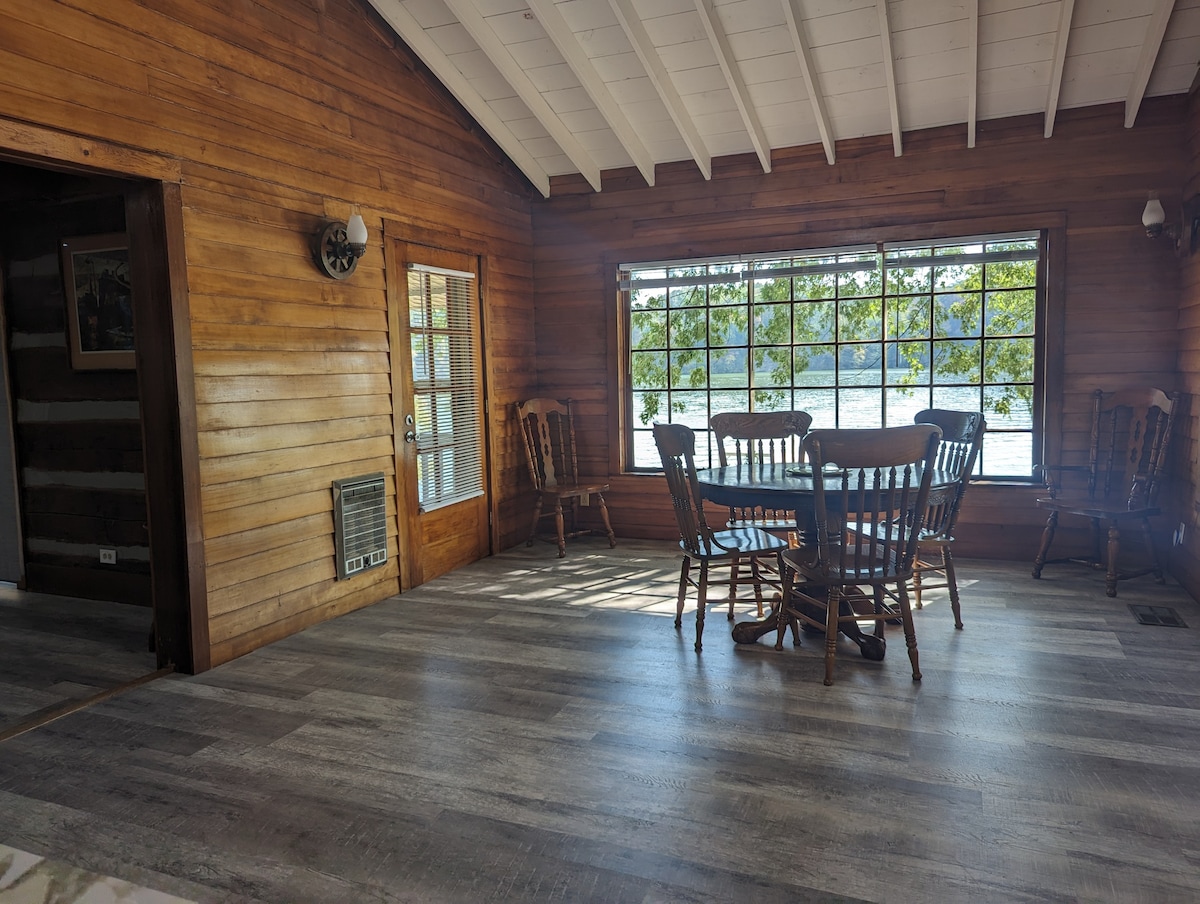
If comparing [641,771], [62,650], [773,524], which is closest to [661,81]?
[773,524]

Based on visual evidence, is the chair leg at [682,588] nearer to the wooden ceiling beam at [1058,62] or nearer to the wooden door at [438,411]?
the wooden door at [438,411]

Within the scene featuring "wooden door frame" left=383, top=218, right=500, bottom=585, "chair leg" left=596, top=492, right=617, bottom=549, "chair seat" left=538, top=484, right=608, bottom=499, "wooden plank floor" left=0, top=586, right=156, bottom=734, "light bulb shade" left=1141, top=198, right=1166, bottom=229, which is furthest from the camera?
"chair leg" left=596, top=492, right=617, bottom=549

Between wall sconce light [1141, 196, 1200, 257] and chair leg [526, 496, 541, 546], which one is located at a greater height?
wall sconce light [1141, 196, 1200, 257]

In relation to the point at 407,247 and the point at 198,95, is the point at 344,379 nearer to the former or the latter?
the point at 407,247

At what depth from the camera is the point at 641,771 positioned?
8.32 ft

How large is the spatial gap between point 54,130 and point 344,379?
169 centimetres

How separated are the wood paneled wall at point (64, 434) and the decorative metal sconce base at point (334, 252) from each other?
120 centimetres

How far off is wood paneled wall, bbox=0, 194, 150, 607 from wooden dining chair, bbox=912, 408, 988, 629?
4.05 metres

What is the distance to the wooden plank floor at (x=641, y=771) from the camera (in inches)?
79.9

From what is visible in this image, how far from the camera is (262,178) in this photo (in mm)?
3770

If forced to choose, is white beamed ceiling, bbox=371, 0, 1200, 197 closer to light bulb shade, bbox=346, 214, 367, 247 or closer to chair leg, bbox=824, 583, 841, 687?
light bulb shade, bbox=346, 214, 367, 247

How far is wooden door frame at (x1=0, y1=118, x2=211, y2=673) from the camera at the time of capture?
10.8 ft

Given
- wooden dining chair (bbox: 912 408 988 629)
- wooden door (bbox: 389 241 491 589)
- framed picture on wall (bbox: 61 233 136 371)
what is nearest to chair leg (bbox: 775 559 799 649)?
wooden dining chair (bbox: 912 408 988 629)

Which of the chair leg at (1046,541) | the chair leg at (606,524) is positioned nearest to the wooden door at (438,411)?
the chair leg at (606,524)
